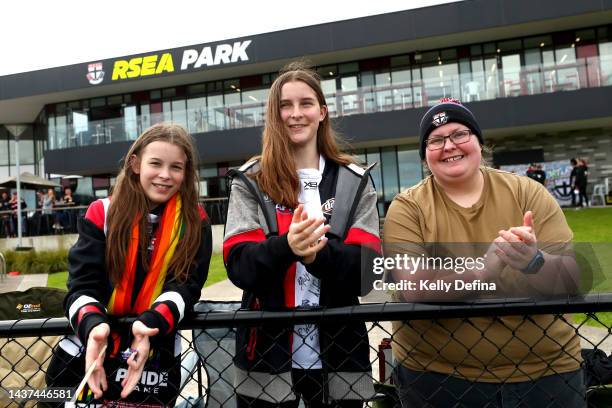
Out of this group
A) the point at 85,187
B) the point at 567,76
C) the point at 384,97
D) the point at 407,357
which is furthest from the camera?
the point at 85,187

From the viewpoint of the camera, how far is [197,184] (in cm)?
221

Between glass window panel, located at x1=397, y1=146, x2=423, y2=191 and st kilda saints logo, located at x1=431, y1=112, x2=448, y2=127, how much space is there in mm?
19911

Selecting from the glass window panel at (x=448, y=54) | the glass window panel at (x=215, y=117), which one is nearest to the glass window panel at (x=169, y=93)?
the glass window panel at (x=215, y=117)

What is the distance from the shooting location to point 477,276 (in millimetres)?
1427

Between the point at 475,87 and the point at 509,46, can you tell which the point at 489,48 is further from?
the point at 475,87

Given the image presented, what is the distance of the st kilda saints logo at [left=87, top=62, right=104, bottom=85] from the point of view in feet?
76.4

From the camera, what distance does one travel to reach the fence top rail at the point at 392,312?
1416mm

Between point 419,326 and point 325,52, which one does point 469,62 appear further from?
point 419,326

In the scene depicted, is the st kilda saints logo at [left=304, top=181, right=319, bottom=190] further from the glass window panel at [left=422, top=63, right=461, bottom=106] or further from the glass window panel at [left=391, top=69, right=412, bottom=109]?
the glass window panel at [left=391, top=69, right=412, bottom=109]

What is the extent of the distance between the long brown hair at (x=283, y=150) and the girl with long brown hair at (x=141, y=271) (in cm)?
37

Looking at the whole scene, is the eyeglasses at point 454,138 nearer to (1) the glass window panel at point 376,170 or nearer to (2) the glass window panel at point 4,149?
(1) the glass window panel at point 376,170

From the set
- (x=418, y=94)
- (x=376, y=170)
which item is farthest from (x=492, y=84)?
(x=376, y=170)

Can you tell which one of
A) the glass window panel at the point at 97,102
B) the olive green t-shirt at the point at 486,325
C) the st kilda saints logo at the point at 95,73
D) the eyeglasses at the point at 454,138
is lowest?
the olive green t-shirt at the point at 486,325

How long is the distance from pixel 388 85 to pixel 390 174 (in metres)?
4.19
